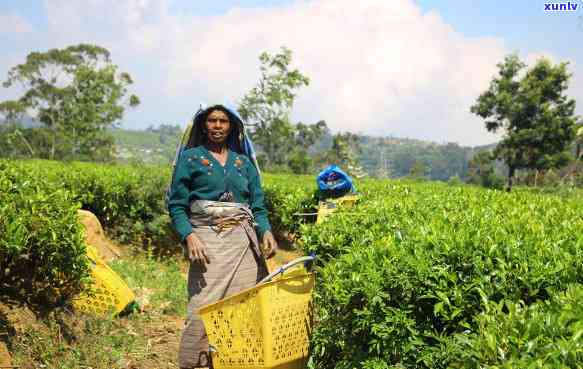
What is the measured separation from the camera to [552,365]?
1586mm

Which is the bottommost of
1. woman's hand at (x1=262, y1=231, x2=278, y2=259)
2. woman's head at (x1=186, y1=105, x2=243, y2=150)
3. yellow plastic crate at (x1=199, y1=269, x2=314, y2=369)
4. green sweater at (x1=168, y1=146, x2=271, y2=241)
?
yellow plastic crate at (x1=199, y1=269, x2=314, y2=369)

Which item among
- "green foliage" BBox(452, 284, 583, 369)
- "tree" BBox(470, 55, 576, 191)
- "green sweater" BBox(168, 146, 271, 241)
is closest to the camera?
"green foliage" BBox(452, 284, 583, 369)

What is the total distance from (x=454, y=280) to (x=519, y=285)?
310 mm

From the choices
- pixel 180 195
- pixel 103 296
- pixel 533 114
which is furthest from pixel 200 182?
pixel 533 114

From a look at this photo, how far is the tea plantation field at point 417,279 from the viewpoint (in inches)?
75.3

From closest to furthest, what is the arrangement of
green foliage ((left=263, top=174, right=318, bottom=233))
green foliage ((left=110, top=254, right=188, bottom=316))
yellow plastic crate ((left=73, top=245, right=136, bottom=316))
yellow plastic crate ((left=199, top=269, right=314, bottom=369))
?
yellow plastic crate ((left=199, top=269, right=314, bottom=369)), yellow plastic crate ((left=73, top=245, right=136, bottom=316)), green foliage ((left=110, top=254, right=188, bottom=316)), green foliage ((left=263, top=174, right=318, bottom=233))

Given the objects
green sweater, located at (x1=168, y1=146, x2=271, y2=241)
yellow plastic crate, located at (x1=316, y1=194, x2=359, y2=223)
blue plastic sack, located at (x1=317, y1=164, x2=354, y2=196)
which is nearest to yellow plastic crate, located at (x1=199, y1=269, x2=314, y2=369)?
green sweater, located at (x1=168, y1=146, x2=271, y2=241)

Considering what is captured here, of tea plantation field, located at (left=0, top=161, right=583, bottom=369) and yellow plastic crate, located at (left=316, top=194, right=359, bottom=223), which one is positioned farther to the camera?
yellow plastic crate, located at (left=316, top=194, right=359, bottom=223)

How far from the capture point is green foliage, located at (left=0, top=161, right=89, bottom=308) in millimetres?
3645

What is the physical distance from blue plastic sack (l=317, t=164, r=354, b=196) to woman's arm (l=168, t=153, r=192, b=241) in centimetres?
293

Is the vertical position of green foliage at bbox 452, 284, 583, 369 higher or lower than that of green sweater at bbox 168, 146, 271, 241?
lower

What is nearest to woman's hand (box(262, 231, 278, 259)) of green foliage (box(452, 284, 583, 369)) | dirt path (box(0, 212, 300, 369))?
dirt path (box(0, 212, 300, 369))

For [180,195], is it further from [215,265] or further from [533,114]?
[533,114]

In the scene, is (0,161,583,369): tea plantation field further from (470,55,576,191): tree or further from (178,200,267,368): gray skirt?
(470,55,576,191): tree
